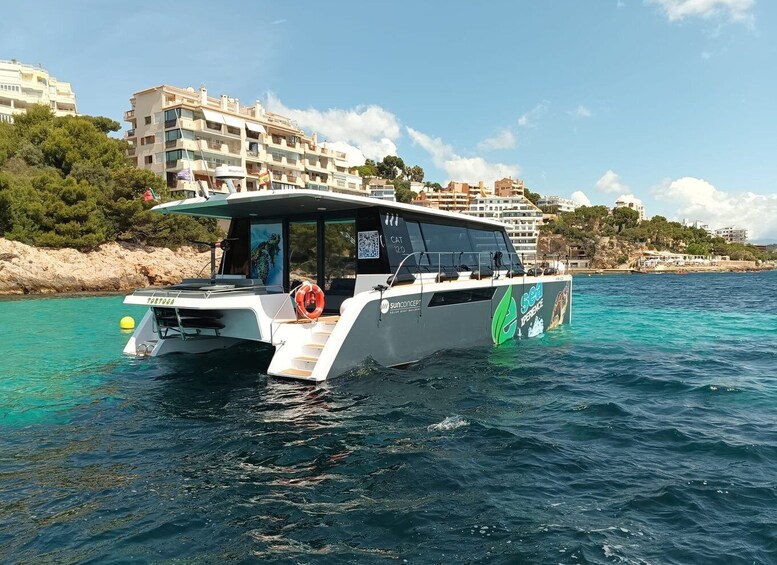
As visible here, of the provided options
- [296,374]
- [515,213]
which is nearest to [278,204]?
[296,374]

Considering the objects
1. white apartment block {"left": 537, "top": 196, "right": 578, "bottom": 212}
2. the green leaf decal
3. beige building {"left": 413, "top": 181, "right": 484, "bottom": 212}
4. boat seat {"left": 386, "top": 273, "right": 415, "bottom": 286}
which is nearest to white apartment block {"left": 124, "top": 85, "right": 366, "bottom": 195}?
the green leaf decal

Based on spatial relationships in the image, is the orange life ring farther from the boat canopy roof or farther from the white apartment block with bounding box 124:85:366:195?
the white apartment block with bounding box 124:85:366:195

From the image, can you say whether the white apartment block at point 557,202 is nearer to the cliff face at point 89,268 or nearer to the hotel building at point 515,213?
the hotel building at point 515,213

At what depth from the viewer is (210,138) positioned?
50.7 meters

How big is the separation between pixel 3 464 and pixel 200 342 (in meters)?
4.88

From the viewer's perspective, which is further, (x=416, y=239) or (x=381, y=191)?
(x=381, y=191)

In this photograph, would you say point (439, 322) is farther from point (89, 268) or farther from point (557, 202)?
point (557, 202)

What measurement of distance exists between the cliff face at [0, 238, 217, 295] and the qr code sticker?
2117cm

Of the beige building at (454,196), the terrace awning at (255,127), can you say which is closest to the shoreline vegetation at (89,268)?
the terrace awning at (255,127)

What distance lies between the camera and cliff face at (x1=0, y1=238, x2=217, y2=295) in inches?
1102

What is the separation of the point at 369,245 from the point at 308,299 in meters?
1.62

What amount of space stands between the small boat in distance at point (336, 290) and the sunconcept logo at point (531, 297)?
26 mm

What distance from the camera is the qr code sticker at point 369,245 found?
29.3 ft

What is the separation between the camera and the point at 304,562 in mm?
3186
